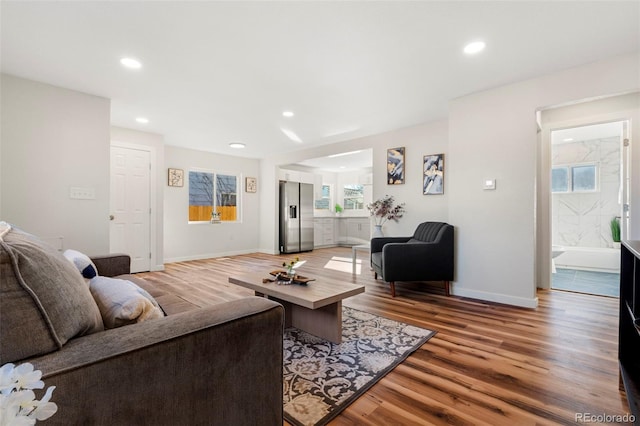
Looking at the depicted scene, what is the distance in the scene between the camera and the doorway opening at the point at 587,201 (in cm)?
491

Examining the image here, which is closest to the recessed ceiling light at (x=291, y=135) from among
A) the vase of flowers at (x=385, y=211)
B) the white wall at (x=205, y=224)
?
the vase of flowers at (x=385, y=211)

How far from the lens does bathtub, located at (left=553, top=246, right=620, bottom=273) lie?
4.77 meters

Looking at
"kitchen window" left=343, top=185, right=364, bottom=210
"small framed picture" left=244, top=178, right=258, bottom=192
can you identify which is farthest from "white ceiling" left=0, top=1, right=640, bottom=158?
"kitchen window" left=343, top=185, right=364, bottom=210

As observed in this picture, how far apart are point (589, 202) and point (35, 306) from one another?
7835mm

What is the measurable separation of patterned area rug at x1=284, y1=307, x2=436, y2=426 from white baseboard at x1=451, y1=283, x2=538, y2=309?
126 centimetres

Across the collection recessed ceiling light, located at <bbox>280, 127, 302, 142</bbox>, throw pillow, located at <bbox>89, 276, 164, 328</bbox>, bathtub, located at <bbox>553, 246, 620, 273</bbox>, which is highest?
recessed ceiling light, located at <bbox>280, 127, 302, 142</bbox>

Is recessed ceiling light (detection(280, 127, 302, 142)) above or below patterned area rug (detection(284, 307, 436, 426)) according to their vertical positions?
above

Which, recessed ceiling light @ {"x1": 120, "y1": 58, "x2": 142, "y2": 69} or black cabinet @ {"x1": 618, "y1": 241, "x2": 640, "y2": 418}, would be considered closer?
black cabinet @ {"x1": 618, "y1": 241, "x2": 640, "y2": 418}

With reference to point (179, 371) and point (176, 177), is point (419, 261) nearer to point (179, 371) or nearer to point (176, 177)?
point (179, 371)

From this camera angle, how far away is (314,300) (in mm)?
1870

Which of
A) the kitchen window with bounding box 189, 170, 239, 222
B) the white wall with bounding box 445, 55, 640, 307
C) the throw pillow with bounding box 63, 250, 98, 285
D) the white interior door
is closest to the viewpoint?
the throw pillow with bounding box 63, 250, 98, 285

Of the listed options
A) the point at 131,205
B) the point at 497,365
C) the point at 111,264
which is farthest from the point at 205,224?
the point at 497,365

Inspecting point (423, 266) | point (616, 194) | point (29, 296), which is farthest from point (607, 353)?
point (616, 194)

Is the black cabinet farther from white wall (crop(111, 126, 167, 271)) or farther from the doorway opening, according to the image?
white wall (crop(111, 126, 167, 271))
